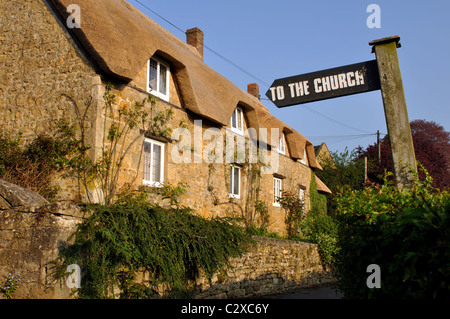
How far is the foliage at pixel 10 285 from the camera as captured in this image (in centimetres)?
553

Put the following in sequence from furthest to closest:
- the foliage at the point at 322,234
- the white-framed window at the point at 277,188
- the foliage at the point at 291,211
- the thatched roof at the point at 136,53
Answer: the foliage at the point at 291,211 < the white-framed window at the point at 277,188 < the foliage at the point at 322,234 < the thatched roof at the point at 136,53

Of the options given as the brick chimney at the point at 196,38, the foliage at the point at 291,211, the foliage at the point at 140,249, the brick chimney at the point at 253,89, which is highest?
the brick chimney at the point at 196,38

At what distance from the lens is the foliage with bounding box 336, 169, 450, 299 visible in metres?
2.86

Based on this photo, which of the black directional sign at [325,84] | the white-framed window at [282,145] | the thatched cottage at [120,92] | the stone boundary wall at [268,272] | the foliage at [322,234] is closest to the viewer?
the black directional sign at [325,84]

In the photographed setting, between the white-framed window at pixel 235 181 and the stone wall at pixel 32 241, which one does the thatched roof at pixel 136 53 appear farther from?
the stone wall at pixel 32 241

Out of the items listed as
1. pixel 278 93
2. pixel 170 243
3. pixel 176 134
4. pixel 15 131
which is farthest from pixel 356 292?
pixel 15 131

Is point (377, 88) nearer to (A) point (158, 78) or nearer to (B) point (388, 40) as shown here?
(B) point (388, 40)

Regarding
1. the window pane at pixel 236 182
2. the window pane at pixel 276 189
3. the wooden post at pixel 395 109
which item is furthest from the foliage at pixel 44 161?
the window pane at pixel 276 189

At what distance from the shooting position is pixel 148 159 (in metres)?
9.71

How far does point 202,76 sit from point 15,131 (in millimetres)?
5105

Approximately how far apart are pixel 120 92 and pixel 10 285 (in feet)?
15.1

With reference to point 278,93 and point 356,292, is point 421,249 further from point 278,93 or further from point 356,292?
point 278,93

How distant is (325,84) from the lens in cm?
412

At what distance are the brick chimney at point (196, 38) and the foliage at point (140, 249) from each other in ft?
34.1
